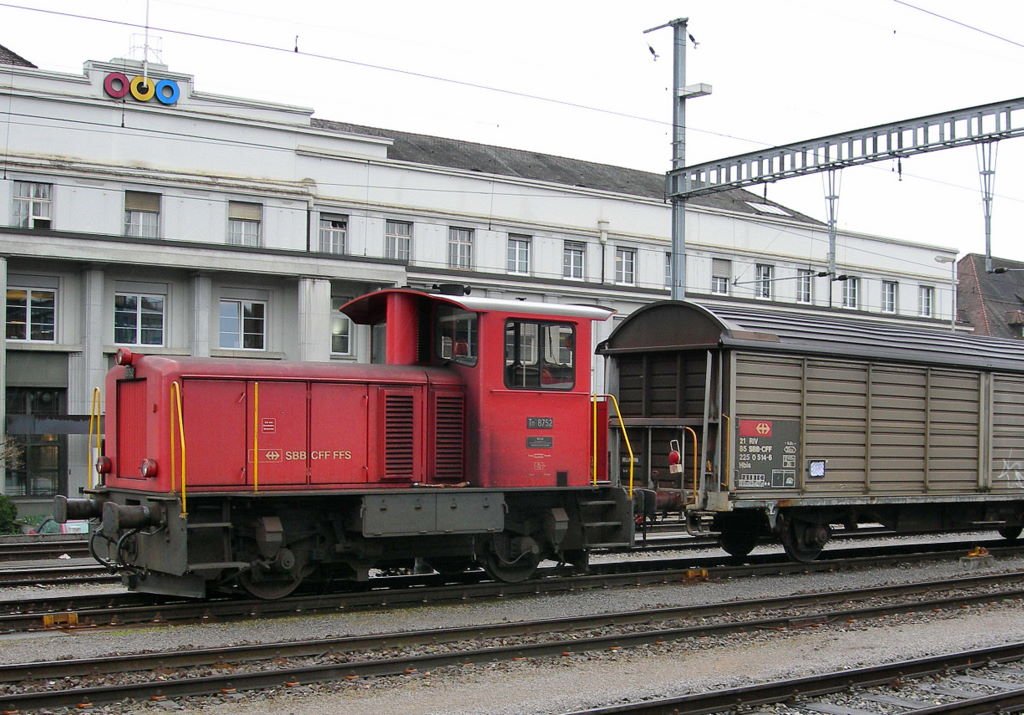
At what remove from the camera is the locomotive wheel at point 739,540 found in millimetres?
15633

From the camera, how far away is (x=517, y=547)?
41.5ft

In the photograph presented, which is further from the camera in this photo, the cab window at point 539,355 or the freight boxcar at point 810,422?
the freight boxcar at point 810,422

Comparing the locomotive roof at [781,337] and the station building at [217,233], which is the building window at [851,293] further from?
the locomotive roof at [781,337]

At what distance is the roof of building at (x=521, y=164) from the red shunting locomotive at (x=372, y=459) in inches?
962

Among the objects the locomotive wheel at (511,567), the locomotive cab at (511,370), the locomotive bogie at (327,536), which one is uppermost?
the locomotive cab at (511,370)

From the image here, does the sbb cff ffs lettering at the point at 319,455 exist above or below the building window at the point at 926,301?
below

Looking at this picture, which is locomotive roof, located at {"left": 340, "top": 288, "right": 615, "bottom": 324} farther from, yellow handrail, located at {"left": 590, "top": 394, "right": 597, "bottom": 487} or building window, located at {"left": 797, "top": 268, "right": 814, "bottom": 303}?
building window, located at {"left": 797, "top": 268, "right": 814, "bottom": 303}

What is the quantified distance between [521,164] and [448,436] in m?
30.1

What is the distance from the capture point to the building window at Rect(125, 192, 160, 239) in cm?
3072

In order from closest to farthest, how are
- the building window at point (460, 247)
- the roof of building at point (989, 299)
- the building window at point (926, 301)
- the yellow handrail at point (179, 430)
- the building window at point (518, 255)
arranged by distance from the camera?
1. the yellow handrail at point (179, 430)
2. the building window at point (460, 247)
3. the building window at point (518, 255)
4. the building window at point (926, 301)
5. the roof of building at point (989, 299)

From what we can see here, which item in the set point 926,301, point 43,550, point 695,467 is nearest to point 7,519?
point 43,550

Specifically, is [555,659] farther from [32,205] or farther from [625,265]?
[625,265]

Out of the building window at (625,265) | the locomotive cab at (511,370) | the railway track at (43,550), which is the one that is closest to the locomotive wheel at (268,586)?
the locomotive cab at (511,370)

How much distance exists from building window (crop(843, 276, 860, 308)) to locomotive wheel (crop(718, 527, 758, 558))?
32.2 m
